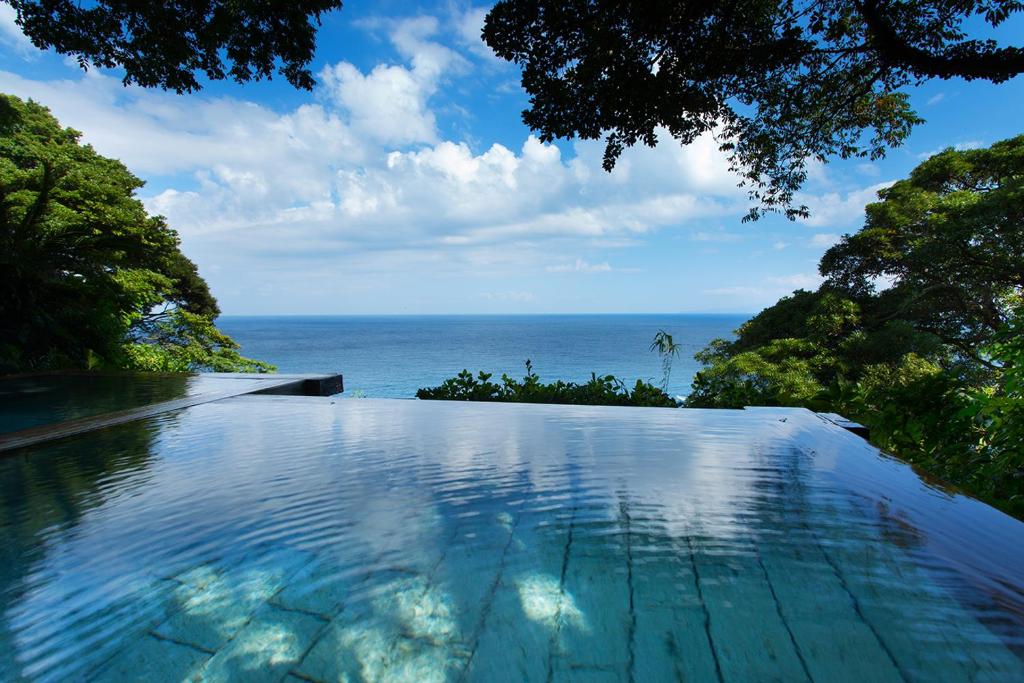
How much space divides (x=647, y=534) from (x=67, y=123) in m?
20.3

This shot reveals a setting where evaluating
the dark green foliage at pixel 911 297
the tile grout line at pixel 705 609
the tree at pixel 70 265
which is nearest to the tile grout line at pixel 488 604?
the tile grout line at pixel 705 609

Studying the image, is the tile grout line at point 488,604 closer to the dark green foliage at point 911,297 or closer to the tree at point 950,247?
the dark green foliage at point 911,297

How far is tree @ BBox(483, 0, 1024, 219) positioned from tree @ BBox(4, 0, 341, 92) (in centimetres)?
307

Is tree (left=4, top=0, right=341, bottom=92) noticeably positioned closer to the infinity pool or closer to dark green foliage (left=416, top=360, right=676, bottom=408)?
dark green foliage (left=416, top=360, right=676, bottom=408)

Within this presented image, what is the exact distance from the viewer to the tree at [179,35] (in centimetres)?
626

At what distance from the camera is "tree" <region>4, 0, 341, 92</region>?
626 centimetres

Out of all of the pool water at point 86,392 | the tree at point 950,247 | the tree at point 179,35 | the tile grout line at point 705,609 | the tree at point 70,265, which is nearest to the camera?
the tile grout line at point 705,609

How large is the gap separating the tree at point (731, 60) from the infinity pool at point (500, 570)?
446 cm

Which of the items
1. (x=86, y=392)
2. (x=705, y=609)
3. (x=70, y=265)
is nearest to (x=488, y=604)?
(x=705, y=609)

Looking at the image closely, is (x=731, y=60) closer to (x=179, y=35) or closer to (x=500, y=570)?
(x=500, y=570)

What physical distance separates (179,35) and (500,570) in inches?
318

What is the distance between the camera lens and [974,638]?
1.25 m

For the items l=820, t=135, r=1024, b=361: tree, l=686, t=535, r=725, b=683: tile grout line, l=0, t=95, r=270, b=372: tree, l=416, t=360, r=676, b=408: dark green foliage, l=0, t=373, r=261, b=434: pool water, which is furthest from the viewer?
l=820, t=135, r=1024, b=361: tree

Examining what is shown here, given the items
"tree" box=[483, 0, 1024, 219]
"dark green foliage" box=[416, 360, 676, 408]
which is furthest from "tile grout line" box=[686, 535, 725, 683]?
"tree" box=[483, 0, 1024, 219]
